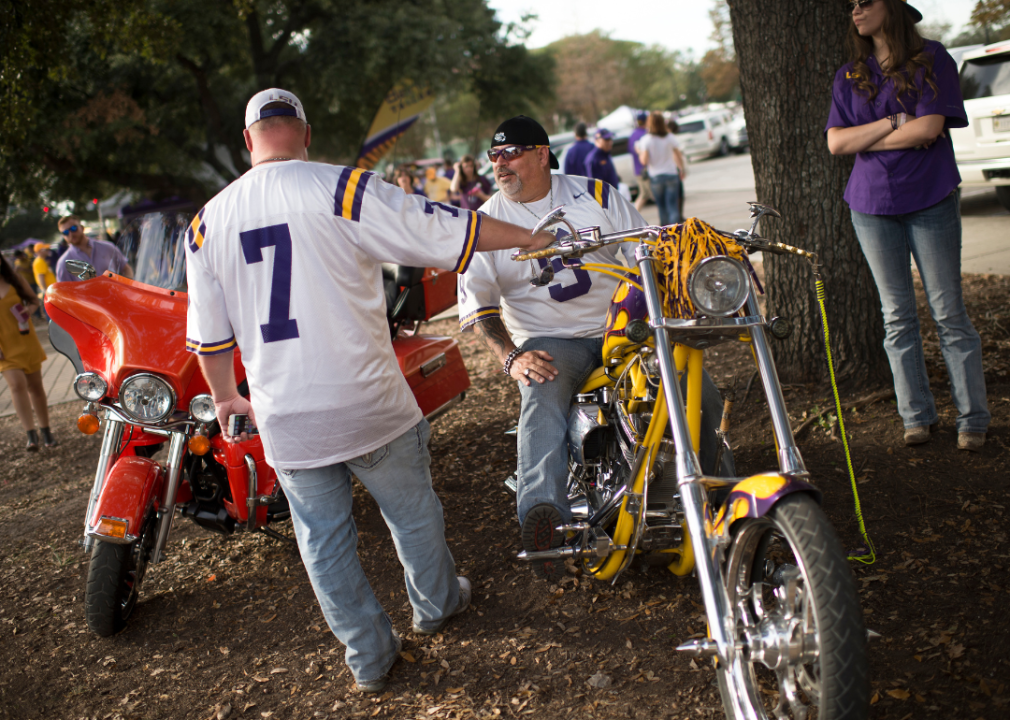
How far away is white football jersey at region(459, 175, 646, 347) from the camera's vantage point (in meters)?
3.39

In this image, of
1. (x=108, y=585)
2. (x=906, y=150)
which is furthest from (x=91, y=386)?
(x=906, y=150)

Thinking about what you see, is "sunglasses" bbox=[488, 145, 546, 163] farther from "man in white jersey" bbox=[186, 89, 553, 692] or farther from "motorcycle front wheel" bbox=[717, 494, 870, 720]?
"motorcycle front wheel" bbox=[717, 494, 870, 720]

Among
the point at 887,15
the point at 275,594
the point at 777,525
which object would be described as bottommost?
the point at 275,594

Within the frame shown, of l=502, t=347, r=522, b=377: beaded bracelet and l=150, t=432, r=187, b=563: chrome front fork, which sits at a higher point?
l=502, t=347, r=522, b=377: beaded bracelet

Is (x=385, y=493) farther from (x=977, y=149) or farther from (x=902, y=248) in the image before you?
(x=977, y=149)

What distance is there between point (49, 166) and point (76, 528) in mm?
17095

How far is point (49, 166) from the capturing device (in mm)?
18812

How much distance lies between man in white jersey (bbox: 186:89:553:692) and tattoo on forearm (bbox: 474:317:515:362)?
1.96ft

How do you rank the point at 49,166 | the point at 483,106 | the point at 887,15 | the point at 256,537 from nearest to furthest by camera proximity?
the point at 887,15, the point at 256,537, the point at 49,166, the point at 483,106

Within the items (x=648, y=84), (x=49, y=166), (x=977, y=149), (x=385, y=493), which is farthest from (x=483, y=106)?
(x=648, y=84)

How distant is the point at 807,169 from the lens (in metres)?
4.06

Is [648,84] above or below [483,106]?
above

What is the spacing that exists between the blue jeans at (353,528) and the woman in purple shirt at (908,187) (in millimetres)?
2210

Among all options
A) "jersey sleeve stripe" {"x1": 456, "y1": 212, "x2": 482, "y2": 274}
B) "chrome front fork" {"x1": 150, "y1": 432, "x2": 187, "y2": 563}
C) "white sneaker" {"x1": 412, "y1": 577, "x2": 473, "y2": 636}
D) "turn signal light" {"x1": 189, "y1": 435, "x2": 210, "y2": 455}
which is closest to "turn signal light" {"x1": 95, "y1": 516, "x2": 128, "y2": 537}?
"chrome front fork" {"x1": 150, "y1": 432, "x2": 187, "y2": 563}
